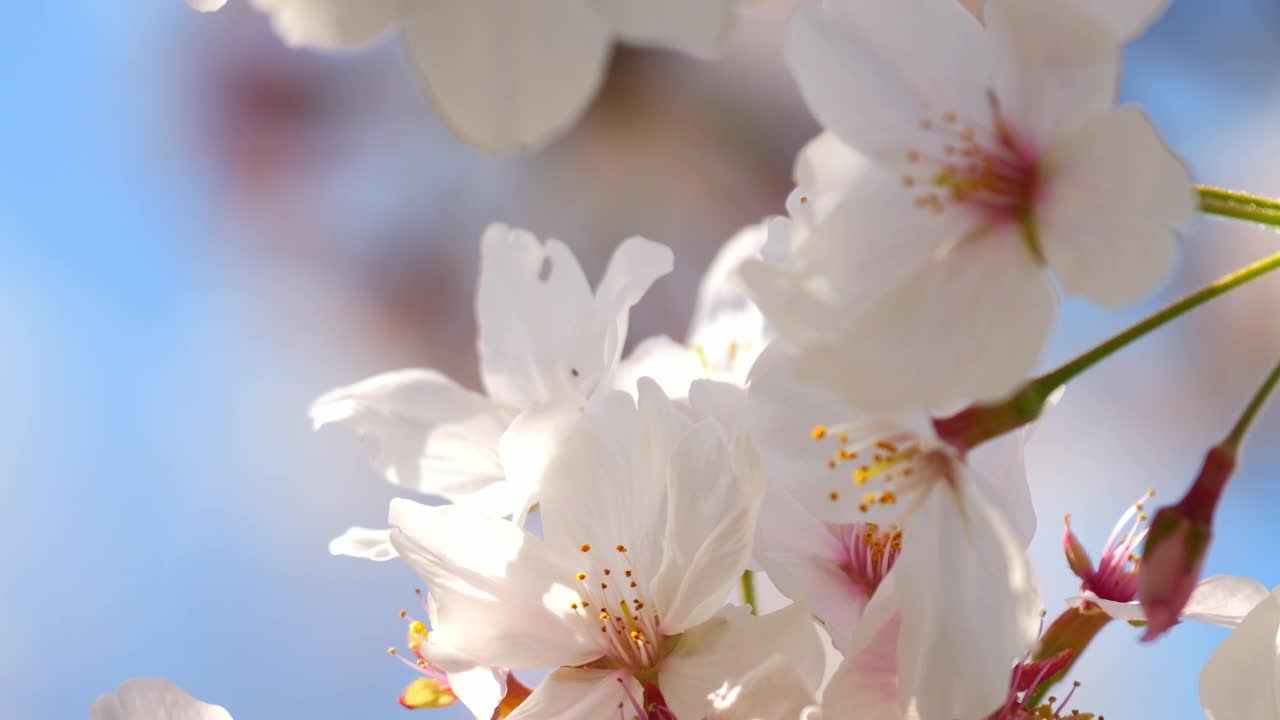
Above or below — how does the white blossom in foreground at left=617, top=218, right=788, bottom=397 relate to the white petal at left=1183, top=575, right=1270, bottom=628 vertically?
above

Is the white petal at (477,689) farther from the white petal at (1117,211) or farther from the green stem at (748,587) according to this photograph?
the white petal at (1117,211)

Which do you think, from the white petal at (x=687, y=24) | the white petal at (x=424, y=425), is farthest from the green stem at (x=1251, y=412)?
the white petal at (x=424, y=425)

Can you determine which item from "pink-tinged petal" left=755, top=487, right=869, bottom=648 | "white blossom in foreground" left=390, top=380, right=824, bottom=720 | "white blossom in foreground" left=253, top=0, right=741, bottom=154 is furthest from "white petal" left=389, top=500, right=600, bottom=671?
"white blossom in foreground" left=253, top=0, right=741, bottom=154

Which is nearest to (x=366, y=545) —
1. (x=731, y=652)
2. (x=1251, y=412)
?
(x=731, y=652)

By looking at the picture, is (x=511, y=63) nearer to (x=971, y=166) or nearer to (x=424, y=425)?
(x=971, y=166)

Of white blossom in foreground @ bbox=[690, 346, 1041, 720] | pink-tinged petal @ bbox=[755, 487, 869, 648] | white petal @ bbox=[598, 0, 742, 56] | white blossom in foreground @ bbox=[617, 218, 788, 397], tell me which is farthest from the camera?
white blossom in foreground @ bbox=[617, 218, 788, 397]

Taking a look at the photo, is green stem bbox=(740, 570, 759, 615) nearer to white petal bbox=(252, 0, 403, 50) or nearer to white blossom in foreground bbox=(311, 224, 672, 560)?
white blossom in foreground bbox=(311, 224, 672, 560)

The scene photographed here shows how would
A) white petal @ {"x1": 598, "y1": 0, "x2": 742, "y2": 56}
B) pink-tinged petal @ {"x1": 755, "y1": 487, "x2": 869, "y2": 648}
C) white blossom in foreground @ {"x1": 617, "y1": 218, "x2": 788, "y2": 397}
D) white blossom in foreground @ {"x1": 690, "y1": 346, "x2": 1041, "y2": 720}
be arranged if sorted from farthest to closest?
white blossom in foreground @ {"x1": 617, "y1": 218, "x2": 788, "y2": 397}
pink-tinged petal @ {"x1": 755, "y1": 487, "x2": 869, "y2": 648}
white blossom in foreground @ {"x1": 690, "y1": 346, "x2": 1041, "y2": 720}
white petal @ {"x1": 598, "y1": 0, "x2": 742, "y2": 56}
